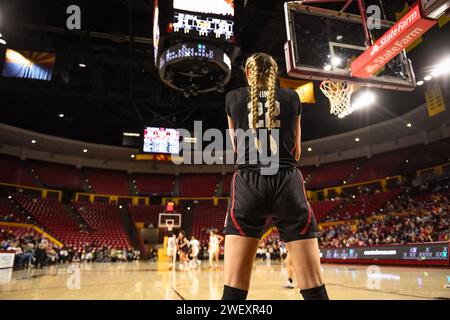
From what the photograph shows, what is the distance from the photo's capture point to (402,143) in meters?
28.3

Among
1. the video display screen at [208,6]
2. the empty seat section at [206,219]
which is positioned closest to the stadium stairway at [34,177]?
the empty seat section at [206,219]

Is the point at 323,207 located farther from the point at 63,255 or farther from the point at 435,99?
the point at 63,255

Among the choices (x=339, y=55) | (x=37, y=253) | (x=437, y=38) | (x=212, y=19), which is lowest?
(x=37, y=253)

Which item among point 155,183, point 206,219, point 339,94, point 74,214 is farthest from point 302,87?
point 155,183

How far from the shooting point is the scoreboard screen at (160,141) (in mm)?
16188

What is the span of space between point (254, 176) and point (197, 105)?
16952 mm

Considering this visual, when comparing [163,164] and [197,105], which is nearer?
[197,105]

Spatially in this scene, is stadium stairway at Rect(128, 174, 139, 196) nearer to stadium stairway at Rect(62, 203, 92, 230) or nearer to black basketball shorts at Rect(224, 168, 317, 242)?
stadium stairway at Rect(62, 203, 92, 230)

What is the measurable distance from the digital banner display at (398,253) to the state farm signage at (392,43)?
832 cm

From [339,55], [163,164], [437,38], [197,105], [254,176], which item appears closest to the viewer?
[254,176]

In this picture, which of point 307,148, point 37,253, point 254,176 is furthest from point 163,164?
point 254,176

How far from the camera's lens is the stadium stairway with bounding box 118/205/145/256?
2838 cm
